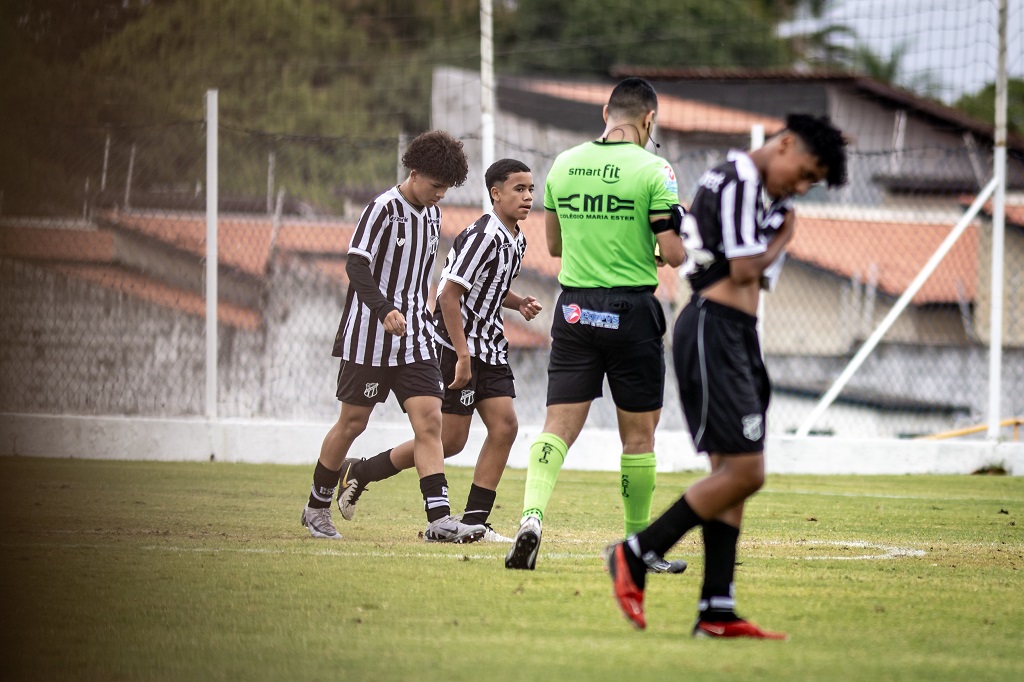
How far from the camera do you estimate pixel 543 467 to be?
623 centimetres

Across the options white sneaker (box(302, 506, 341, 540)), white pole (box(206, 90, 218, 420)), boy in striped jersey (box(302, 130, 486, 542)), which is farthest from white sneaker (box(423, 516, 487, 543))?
white pole (box(206, 90, 218, 420))

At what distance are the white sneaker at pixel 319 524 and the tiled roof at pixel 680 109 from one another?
929 inches

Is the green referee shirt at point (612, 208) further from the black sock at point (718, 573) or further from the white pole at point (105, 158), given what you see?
the white pole at point (105, 158)

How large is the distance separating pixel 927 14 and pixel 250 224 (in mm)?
7529

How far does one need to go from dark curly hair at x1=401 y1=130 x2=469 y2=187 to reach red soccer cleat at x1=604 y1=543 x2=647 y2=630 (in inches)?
115

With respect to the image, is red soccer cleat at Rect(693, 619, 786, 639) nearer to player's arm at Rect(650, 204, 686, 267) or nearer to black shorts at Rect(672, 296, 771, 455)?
black shorts at Rect(672, 296, 771, 455)

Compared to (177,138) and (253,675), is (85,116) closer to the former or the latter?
(177,138)

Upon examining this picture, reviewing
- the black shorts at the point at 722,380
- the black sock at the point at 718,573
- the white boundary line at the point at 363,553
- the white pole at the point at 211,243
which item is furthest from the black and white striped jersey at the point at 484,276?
the white pole at the point at 211,243

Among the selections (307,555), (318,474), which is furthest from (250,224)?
(307,555)

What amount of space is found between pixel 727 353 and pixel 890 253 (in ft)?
58.0

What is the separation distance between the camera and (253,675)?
4078 mm

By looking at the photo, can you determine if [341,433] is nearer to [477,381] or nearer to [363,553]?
[477,381]

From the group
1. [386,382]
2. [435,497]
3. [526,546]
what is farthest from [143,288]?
[526,546]

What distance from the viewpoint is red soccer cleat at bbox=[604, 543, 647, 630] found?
15.6ft
